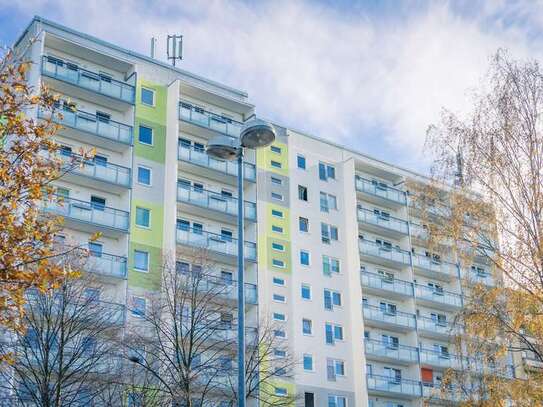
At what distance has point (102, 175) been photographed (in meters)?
45.1

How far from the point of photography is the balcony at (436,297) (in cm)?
6128

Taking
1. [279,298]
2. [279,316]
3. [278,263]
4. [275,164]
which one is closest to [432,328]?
[279,298]

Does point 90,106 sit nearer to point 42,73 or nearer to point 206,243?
point 42,73

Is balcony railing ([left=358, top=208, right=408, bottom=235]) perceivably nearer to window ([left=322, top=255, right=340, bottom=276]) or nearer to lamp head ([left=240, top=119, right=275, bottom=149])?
window ([left=322, top=255, right=340, bottom=276])

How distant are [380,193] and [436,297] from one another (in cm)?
920

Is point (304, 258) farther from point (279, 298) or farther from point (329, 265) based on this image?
point (279, 298)

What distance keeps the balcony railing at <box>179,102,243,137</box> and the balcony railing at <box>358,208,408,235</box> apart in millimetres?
12693

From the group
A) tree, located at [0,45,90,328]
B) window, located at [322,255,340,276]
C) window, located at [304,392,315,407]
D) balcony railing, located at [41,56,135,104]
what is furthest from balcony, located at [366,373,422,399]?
tree, located at [0,45,90,328]

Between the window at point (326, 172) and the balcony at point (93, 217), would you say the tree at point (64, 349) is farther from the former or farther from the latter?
the window at point (326, 172)

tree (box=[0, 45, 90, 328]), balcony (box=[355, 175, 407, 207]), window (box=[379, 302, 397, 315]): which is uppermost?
balcony (box=[355, 175, 407, 207])

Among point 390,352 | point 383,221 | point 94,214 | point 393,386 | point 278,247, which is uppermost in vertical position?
point 383,221

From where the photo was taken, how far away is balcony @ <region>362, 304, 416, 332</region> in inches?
2234

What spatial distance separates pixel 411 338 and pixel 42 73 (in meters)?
32.6

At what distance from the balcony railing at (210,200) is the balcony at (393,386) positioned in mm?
14158
